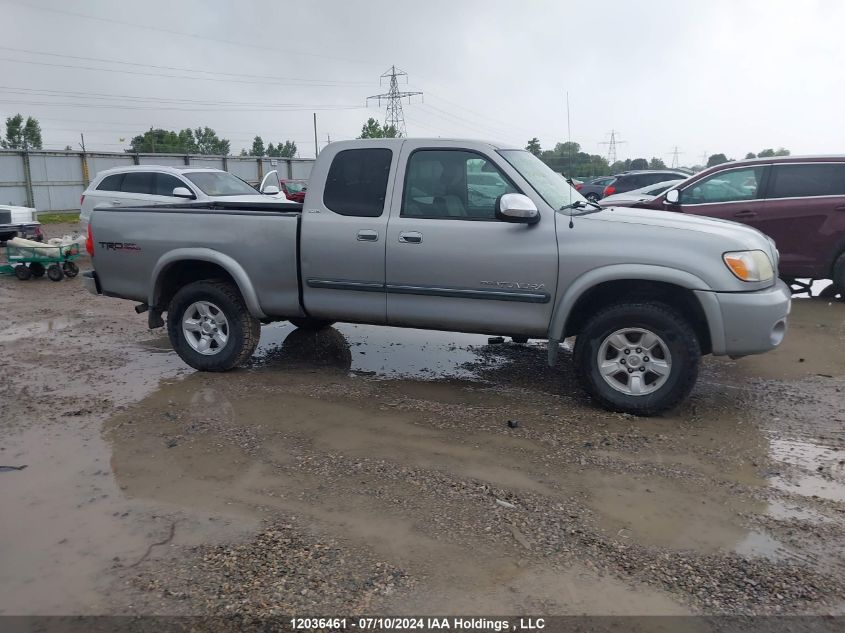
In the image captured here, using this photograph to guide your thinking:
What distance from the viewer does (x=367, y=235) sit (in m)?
5.55

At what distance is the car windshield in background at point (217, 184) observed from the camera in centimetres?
1271

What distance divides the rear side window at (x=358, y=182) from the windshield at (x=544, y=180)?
97 centimetres

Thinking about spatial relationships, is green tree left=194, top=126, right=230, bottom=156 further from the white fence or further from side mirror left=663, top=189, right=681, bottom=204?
side mirror left=663, top=189, right=681, bottom=204

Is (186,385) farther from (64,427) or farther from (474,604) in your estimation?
(474,604)

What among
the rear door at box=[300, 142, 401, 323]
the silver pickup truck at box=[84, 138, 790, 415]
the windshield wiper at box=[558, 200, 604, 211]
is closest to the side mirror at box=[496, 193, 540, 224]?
the silver pickup truck at box=[84, 138, 790, 415]

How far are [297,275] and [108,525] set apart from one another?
8.75 feet

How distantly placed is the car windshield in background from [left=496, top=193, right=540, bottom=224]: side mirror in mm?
8759

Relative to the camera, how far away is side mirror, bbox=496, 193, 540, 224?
4973 mm

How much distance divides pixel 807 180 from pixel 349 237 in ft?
21.2

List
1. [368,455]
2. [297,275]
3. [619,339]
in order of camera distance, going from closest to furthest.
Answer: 1. [368,455]
2. [619,339]
3. [297,275]

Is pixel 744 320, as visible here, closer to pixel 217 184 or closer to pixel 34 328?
pixel 34 328

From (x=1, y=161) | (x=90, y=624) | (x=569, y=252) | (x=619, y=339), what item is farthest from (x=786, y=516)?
(x=1, y=161)

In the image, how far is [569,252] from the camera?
5.02 metres

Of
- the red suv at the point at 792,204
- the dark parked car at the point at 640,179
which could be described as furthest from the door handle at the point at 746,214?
the dark parked car at the point at 640,179
